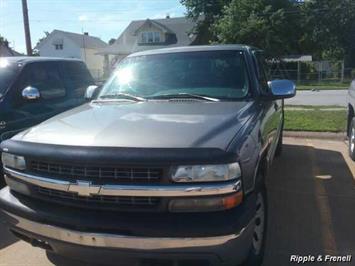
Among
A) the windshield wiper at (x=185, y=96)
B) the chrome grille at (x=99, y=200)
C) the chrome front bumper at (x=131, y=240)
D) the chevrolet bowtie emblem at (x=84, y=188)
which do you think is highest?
the windshield wiper at (x=185, y=96)

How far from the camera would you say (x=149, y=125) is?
136 inches

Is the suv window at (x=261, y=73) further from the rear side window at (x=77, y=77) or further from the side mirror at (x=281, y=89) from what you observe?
the rear side window at (x=77, y=77)

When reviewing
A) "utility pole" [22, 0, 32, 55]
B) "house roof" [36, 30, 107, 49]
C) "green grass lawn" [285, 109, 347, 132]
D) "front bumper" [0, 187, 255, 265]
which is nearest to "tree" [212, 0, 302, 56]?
"utility pole" [22, 0, 32, 55]

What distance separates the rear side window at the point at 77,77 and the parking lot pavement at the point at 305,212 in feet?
9.86

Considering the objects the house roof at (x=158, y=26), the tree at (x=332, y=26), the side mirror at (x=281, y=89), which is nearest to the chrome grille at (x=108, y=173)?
the side mirror at (x=281, y=89)

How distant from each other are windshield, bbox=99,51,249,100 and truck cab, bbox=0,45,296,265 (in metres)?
0.62

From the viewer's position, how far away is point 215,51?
4941mm

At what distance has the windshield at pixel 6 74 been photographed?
633 cm

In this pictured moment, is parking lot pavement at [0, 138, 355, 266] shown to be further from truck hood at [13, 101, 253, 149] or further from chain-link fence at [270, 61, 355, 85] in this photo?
chain-link fence at [270, 61, 355, 85]

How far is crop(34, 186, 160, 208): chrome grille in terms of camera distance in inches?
120

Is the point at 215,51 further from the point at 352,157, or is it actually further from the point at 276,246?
the point at 352,157

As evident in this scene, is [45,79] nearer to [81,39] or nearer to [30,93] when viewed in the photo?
[30,93]

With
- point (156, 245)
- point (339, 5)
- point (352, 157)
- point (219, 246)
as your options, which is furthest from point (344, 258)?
point (339, 5)

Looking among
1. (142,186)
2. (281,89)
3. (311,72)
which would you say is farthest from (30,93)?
(311,72)
